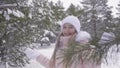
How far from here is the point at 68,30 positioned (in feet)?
10.8

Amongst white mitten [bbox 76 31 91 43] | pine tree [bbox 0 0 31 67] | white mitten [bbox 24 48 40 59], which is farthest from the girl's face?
pine tree [bbox 0 0 31 67]

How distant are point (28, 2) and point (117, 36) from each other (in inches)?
293

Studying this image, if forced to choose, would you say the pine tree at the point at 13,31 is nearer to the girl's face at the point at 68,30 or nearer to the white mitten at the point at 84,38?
the girl's face at the point at 68,30

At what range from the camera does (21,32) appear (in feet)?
23.1

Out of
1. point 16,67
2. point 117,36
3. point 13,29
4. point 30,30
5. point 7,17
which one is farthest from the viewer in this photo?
point 16,67

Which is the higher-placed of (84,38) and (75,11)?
(75,11)

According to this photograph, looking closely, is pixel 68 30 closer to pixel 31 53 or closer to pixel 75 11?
pixel 31 53

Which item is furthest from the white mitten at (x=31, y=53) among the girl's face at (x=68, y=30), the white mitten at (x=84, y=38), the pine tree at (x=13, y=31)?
the pine tree at (x=13, y=31)

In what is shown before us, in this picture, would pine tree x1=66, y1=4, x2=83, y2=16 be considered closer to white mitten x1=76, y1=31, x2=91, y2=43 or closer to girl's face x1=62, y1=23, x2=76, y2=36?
girl's face x1=62, y1=23, x2=76, y2=36

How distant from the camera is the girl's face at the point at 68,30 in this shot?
3297 millimetres

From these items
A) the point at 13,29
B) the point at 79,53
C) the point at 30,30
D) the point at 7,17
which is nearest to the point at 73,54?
the point at 79,53

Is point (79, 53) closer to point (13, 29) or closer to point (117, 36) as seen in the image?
point (117, 36)

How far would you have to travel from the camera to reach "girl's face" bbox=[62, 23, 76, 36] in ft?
10.8

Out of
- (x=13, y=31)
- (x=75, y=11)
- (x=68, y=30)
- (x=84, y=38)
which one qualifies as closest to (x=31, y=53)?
(x=68, y=30)
